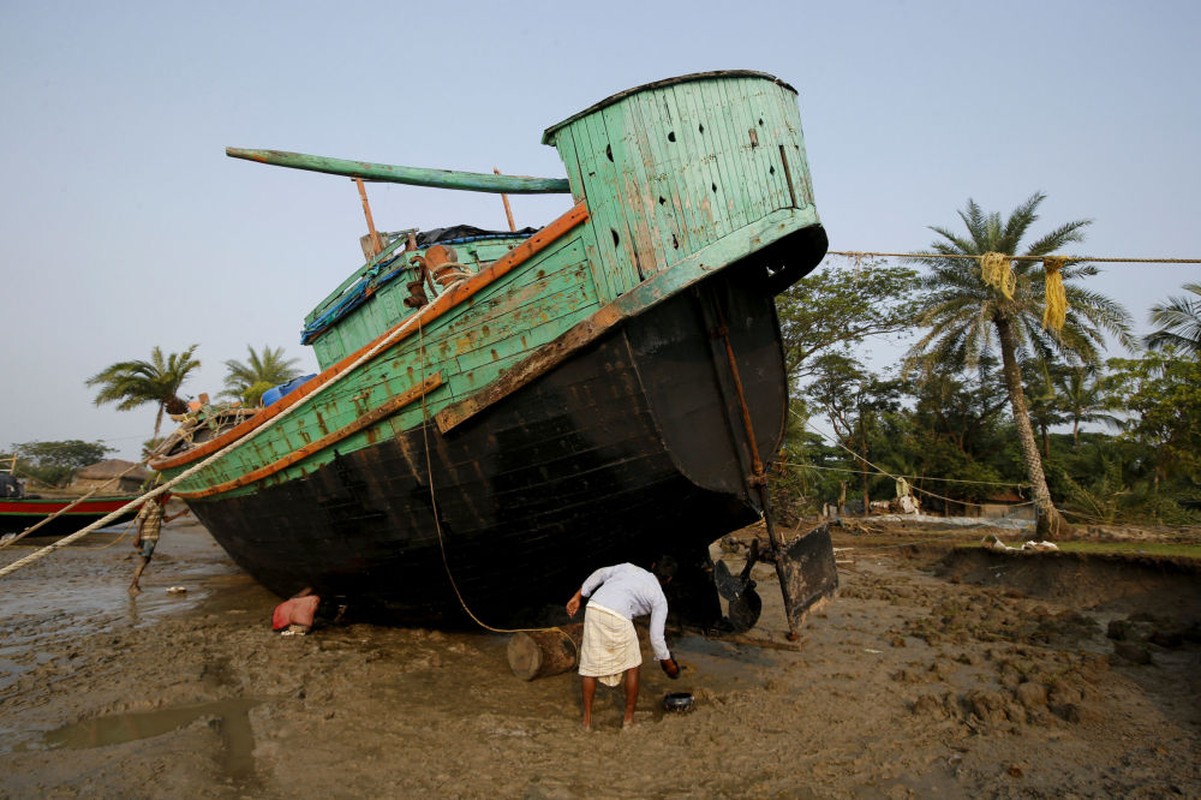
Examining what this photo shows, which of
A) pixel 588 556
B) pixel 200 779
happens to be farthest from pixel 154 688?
pixel 588 556

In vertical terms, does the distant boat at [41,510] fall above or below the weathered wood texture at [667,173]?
below

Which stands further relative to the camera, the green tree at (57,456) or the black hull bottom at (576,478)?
the green tree at (57,456)

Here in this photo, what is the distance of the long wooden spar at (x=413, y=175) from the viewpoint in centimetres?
559

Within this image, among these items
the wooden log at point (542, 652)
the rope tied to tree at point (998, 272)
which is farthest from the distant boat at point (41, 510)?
the rope tied to tree at point (998, 272)

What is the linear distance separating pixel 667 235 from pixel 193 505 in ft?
26.9

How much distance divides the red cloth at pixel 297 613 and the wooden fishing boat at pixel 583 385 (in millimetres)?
484

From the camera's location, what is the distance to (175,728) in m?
4.02

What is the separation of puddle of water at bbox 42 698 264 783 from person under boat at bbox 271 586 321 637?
5.79ft

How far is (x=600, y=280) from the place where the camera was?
4.22m

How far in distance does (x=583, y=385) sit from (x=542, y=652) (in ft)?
7.45

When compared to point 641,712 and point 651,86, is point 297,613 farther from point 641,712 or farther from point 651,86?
point 651,86

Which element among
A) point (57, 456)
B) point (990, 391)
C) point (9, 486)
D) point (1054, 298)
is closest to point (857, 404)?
point (990, 391)

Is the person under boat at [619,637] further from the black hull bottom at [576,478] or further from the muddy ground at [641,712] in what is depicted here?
the black hull bottom at [576,478]

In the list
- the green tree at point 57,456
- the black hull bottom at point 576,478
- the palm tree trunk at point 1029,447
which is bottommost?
the palm tree trunk at point 1029,447
